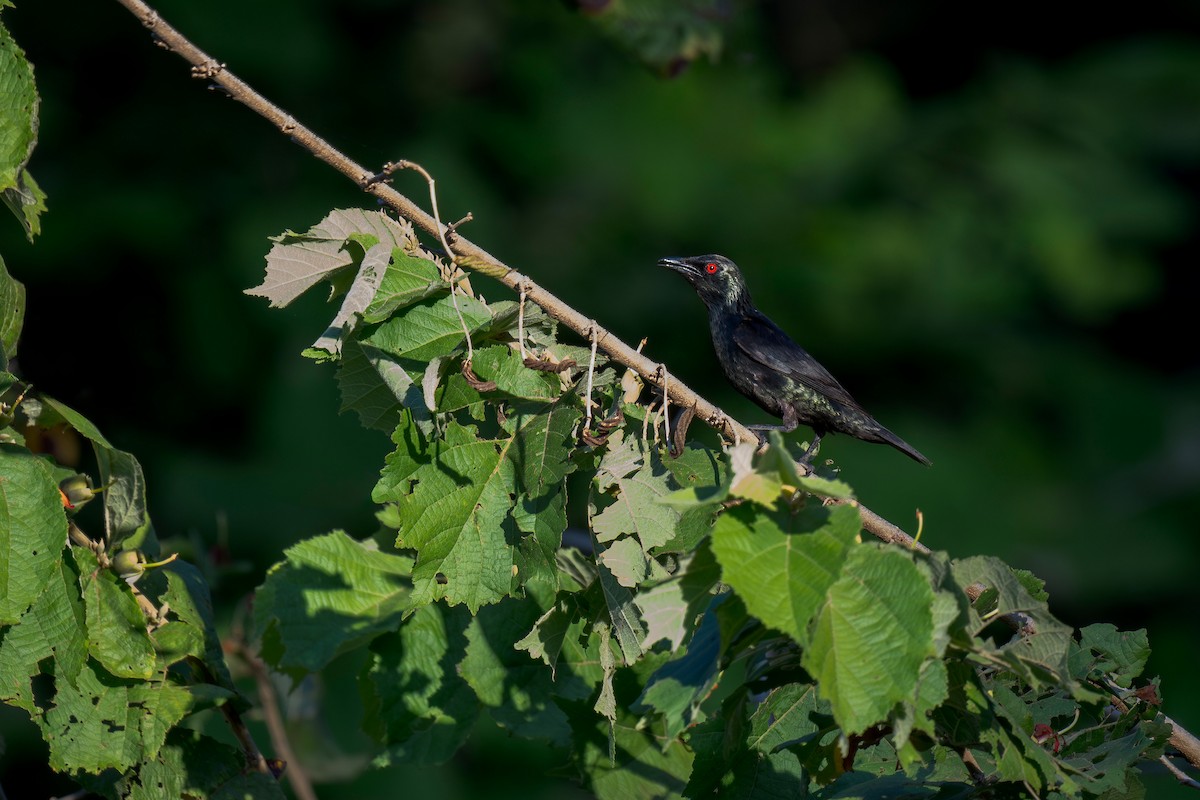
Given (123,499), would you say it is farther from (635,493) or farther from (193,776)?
(635,493)

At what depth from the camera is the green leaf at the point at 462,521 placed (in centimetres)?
206

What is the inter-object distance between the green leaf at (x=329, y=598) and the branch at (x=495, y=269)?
0.79 meters

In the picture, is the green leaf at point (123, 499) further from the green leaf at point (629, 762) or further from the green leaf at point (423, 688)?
the green leaf at point (629, 762)

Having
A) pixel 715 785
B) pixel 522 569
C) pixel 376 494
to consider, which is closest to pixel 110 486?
pixel 376 494

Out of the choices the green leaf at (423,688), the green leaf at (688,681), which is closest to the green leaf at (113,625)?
the green leaf at (423,688)

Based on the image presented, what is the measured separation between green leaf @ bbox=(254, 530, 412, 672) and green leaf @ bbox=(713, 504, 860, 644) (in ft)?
3.50

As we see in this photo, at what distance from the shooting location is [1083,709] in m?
2.17

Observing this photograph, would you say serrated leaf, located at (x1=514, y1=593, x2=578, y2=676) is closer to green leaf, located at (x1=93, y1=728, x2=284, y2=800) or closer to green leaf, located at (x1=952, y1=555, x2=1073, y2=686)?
green leaf, located at (x1=93, y1=728, x2=284, y2=800)

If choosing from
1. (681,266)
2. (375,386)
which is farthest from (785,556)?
(681,266)

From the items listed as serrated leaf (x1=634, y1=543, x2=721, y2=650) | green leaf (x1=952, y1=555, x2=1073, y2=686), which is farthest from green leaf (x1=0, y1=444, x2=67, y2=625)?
green leaf (x1=952, y1=555, x2=1073, y2=686)

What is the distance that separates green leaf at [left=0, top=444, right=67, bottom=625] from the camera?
1.98 metres

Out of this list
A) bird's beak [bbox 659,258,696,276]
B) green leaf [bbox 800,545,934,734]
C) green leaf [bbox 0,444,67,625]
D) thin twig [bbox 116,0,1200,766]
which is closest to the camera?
green leaf [bbox 800,545,934,734]

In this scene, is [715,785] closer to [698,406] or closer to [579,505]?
[698,406]

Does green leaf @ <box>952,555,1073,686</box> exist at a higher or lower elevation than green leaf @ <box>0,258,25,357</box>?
higher
